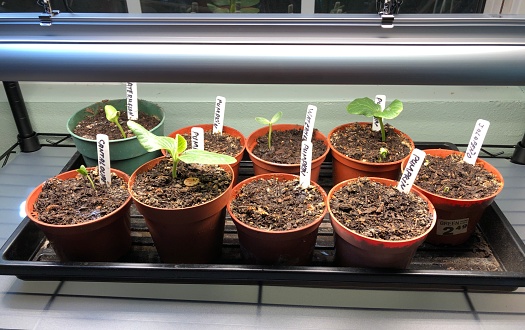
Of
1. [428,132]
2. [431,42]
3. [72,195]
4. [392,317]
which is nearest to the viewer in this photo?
[431,42]

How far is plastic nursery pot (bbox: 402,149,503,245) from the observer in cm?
99

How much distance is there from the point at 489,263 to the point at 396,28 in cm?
66

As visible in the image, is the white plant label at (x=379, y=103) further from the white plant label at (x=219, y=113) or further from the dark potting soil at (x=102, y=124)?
the dark potting soil at (x=102, y=124)

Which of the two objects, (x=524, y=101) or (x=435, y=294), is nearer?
(x=435, y=294)

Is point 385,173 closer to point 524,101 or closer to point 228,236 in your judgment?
point 228,236

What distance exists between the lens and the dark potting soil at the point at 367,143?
1168 millimetres

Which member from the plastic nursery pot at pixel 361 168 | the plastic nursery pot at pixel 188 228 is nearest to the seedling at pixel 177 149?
the plastic nursery pot at pixel 188 228

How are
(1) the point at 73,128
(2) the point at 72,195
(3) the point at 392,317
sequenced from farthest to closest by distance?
(1) the point at 73,128
(2) the point at 72,195
(3) the point at 392,317

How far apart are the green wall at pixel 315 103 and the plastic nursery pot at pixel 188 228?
456 mm

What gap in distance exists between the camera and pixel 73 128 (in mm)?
1311

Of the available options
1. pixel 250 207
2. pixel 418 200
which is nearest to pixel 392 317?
pixel 418 200

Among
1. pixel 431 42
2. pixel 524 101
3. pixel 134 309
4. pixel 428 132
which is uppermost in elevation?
pixel 431 42

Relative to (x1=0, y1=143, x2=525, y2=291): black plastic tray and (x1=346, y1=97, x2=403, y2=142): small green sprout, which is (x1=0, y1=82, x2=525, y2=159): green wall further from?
(x1=0, y1=143, x2=525, y2=291): black plastic tray

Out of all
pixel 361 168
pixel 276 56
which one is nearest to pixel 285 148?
pixel 361 168
